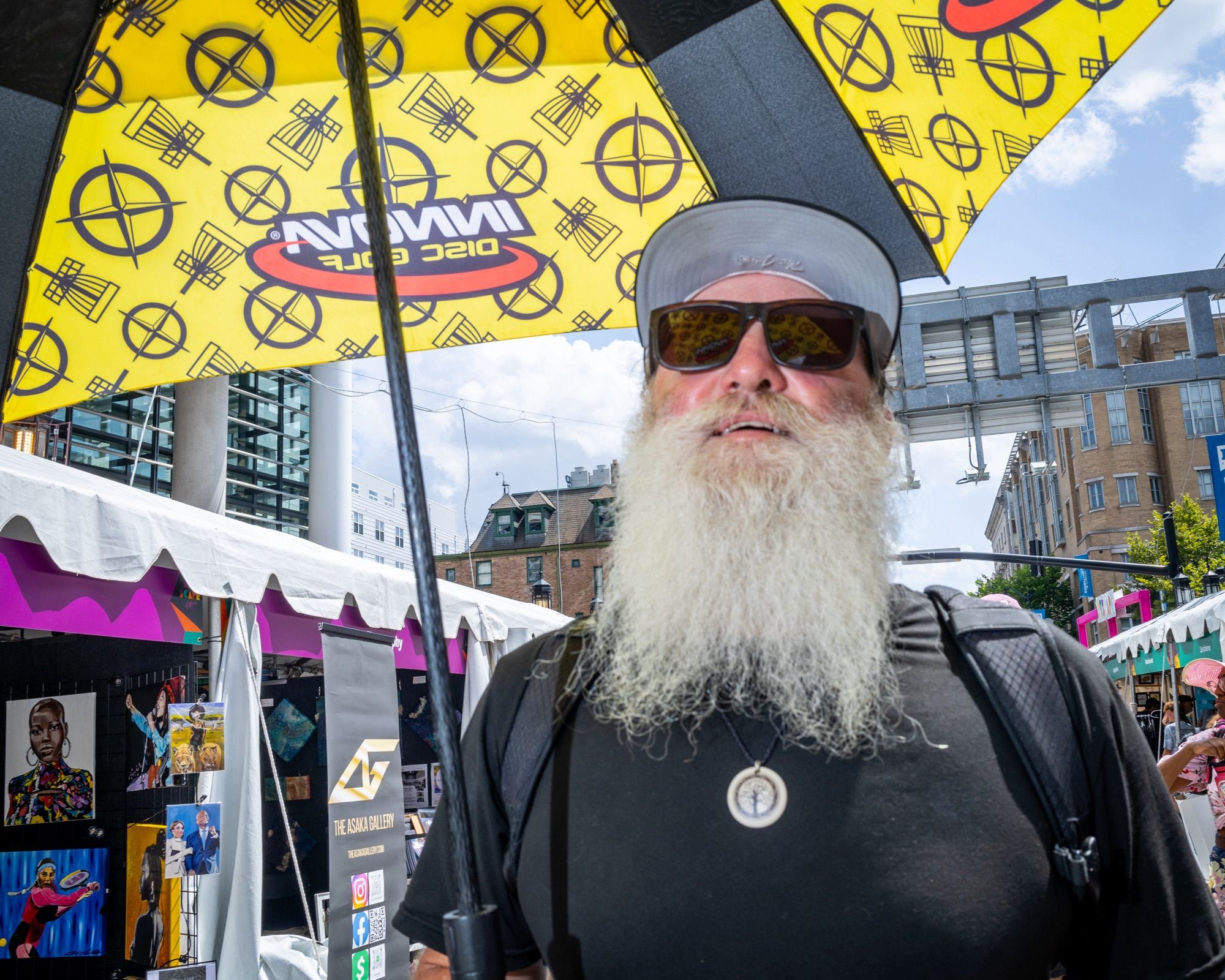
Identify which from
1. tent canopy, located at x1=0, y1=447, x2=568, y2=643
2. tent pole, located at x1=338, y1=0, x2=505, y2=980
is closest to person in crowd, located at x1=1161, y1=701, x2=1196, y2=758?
tent canopy, located at x1=0, y1=447, x2=568, y2=643

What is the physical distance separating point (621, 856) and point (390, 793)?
164 inches

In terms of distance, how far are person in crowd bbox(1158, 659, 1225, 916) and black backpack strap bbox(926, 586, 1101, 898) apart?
17.6 ft

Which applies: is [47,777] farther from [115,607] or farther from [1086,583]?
[1086,583]

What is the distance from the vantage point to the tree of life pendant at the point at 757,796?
1261 millimetres

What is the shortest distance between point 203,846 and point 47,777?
1.41 m

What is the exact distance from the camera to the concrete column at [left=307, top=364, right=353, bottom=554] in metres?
11.9

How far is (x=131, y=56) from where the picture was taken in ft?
7.73

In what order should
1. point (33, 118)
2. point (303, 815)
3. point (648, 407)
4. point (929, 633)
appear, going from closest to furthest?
1. point (929, 633)
2. point (648, 407)
3. point (33, 118)
4. point (303, 815)

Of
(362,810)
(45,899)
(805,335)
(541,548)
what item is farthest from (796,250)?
(541,548)

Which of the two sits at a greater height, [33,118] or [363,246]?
[33,118]

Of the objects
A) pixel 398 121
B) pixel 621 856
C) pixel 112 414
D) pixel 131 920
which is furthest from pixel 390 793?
pixel 112 414

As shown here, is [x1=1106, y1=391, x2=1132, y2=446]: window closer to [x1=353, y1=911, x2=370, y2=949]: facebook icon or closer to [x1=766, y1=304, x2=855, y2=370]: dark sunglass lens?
[x1=353, y1=911, x2=370, y2=949]: facebook icon

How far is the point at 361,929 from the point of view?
468 centimetres

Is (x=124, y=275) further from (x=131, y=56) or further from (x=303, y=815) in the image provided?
(x=303, y=815)
